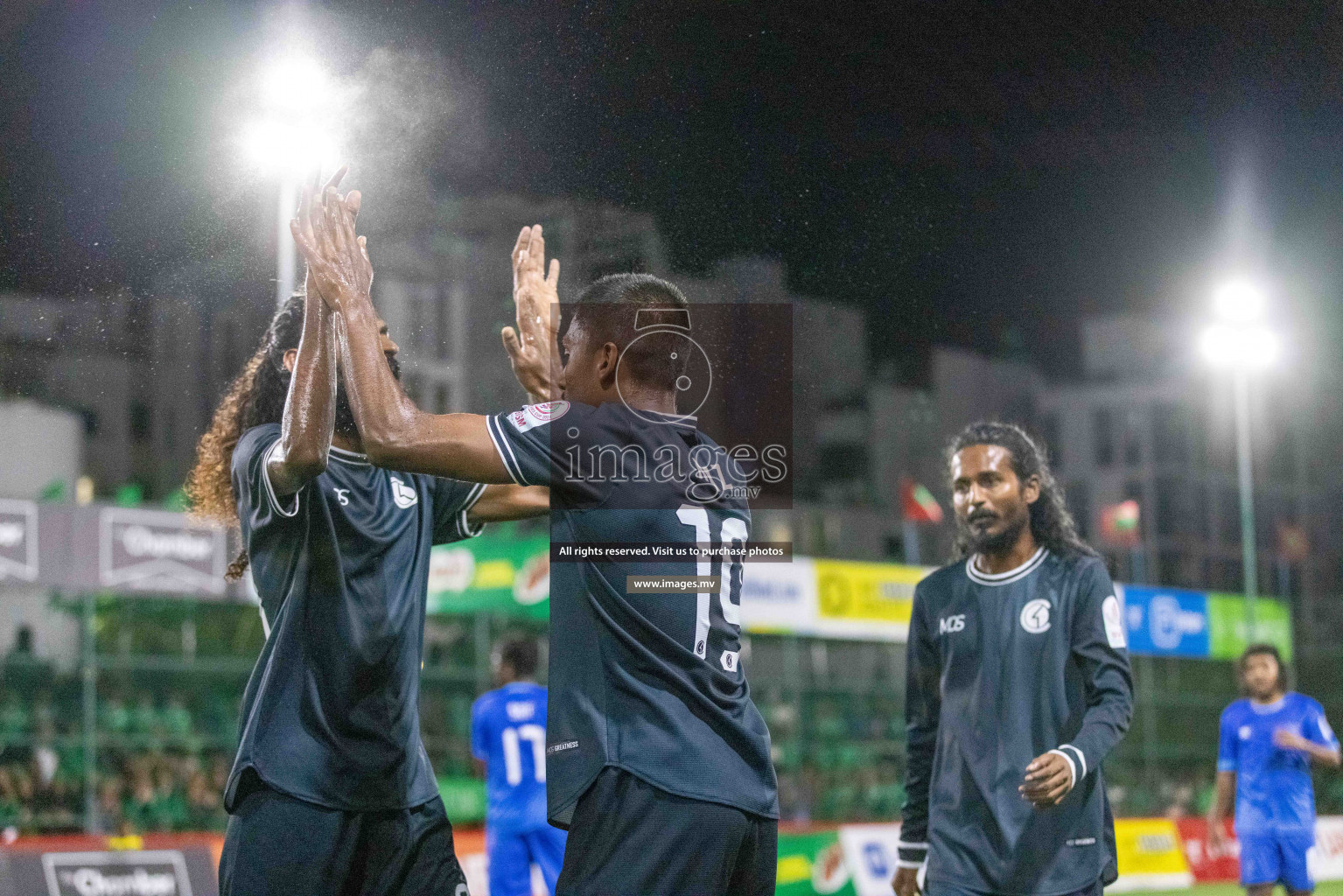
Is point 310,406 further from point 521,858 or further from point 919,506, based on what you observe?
point 919,506

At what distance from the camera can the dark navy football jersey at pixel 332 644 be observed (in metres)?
3.30

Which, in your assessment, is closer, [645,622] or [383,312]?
[645,622]

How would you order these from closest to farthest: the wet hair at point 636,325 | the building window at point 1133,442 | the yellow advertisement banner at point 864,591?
1. the wet hair at point 636,325
2. the yellow advertisement banner at point 864,591
3. the building window at point 1133,442

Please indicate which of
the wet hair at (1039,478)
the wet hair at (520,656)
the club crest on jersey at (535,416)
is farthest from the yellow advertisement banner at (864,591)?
the club crest on jersey at (535,416)

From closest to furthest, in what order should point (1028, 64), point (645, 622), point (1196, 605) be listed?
1. point (645, 622)
2. point (1028, 64)
3. point (1196, 605)

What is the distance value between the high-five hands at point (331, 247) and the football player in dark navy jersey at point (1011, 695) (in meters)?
2.30

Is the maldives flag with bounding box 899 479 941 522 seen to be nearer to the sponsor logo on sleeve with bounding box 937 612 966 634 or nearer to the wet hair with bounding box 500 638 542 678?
the wet hair with bounding box 500 638 542 678

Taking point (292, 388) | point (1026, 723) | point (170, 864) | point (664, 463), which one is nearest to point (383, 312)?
point (292, 388)

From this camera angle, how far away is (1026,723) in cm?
433

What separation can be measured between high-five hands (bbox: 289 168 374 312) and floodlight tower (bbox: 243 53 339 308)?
→ 1026 millimetres

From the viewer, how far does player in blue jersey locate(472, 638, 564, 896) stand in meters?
7.68

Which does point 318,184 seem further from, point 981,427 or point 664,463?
point 981,427

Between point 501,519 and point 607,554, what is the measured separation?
116cm

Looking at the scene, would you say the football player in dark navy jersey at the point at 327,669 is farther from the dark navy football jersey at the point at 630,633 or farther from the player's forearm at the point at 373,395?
the dark navy football jersey at the point at 630,633
